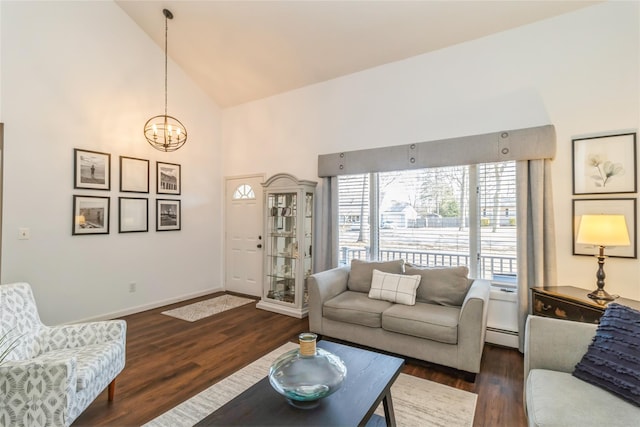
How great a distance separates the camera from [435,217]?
141 inches

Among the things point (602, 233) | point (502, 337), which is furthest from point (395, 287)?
point (602, 233)

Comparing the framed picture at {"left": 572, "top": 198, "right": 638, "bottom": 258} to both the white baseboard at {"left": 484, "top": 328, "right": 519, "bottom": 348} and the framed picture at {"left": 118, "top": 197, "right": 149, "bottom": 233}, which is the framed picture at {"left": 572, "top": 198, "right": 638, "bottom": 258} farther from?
the framed picture at {"left": 118, "top": 197, "right": 149, "bottom": 233}

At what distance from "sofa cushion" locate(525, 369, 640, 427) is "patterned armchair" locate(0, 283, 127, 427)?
239 centimetres

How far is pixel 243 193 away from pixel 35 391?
12.8 ft

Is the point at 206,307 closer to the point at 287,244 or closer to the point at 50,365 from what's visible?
the point at 287,244

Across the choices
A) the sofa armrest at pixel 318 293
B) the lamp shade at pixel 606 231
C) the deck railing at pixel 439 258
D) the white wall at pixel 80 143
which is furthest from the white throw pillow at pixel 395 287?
the white wall at pixel 80 143

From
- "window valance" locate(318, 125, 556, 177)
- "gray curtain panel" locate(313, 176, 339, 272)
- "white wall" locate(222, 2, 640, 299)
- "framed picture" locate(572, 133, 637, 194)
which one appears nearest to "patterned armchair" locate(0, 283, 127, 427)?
"gray curtain panel" locate(313, 176, 339, 272)

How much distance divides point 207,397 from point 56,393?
0.96 m

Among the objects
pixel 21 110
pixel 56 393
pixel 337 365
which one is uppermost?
pixel 21 110

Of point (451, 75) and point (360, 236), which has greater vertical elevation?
point (451, 75)

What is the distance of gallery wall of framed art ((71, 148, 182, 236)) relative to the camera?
3721 millimetres

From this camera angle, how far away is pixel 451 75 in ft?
11.3

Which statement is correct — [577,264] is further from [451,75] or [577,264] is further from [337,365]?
[337,365]

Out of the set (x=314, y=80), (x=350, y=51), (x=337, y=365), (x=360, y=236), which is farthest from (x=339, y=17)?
(x=337, y=365)
